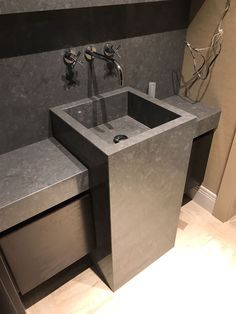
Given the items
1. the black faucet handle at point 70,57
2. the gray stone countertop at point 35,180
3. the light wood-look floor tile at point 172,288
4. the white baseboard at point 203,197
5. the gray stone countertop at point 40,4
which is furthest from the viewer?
the white baseboard at point 203,197

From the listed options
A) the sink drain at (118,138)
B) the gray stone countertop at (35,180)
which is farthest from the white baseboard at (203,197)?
the gray stone countertop at (35,180)

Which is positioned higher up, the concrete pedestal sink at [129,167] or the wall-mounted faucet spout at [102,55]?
the wall-mounted faucet spout at [102,55]

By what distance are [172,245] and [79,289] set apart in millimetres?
614

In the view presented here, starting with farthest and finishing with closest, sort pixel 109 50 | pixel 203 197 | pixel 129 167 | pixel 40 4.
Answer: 1. pixel 203 197
2. pixel 109 50
3. pixel 129 167
4. pixel 40 4

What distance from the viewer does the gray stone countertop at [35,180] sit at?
96 cm

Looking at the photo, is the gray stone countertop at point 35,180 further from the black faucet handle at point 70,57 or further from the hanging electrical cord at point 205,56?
the hanging electrical cord at point 205,56

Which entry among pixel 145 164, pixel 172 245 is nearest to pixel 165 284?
pixel 172 245

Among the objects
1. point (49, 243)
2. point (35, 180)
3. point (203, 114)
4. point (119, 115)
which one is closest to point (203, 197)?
point (203, 114)

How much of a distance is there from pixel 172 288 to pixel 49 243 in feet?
2.49

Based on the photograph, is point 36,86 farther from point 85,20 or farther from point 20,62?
point 85,20

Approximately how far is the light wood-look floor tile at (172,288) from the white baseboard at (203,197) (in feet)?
0.76

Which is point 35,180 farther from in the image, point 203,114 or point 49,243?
point 203,114

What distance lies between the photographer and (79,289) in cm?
147

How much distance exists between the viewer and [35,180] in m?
1.04
